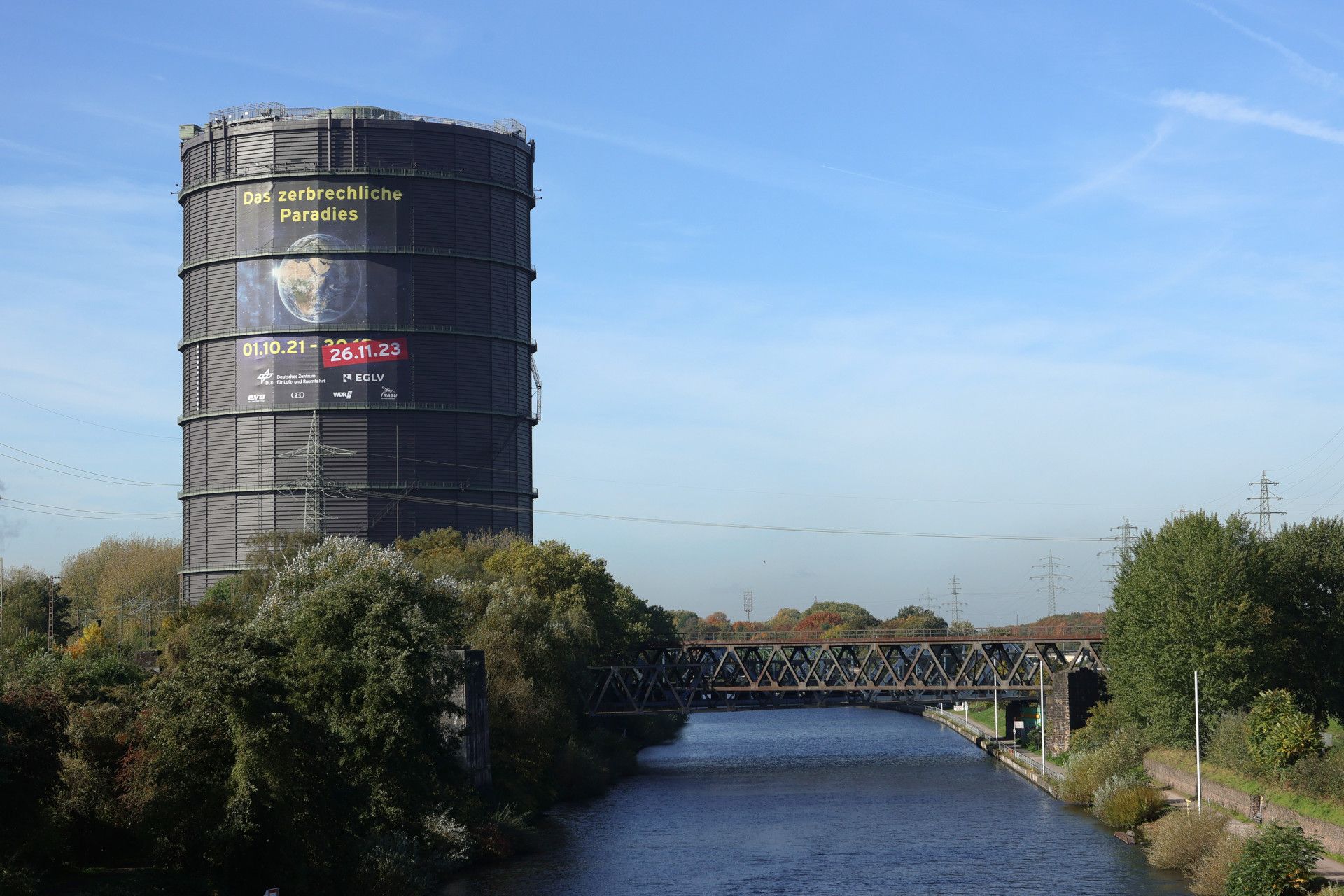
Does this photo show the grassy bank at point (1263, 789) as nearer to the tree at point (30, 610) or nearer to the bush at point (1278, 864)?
the bush at point (1278, 864)

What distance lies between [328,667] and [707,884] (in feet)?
37.3

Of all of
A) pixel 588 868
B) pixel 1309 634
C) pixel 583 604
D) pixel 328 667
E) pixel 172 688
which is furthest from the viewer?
pixel 583 604

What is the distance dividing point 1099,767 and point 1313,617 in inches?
360

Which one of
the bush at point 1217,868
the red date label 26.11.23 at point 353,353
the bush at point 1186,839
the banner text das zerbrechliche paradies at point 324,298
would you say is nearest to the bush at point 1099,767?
the bush at point 1186,839

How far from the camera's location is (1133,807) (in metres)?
45.1

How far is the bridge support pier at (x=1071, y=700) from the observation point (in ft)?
218

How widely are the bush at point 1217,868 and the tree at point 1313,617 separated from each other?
15609mm

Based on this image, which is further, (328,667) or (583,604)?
(583,604)

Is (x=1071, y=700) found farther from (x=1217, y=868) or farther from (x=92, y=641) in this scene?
(x=92, y=641)

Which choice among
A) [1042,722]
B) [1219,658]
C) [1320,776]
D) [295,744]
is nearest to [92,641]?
[1042,722]

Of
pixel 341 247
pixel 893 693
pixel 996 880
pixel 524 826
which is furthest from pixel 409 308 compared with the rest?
pixel 996 880

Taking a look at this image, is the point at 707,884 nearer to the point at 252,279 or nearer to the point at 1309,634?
Result: the point at 1309,634

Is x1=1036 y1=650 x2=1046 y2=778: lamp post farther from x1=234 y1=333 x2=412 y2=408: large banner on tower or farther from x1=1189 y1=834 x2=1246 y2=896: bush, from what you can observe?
x1=234 y1=333 x2=412 y2=408: large banner on tower

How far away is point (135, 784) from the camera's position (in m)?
30.6
